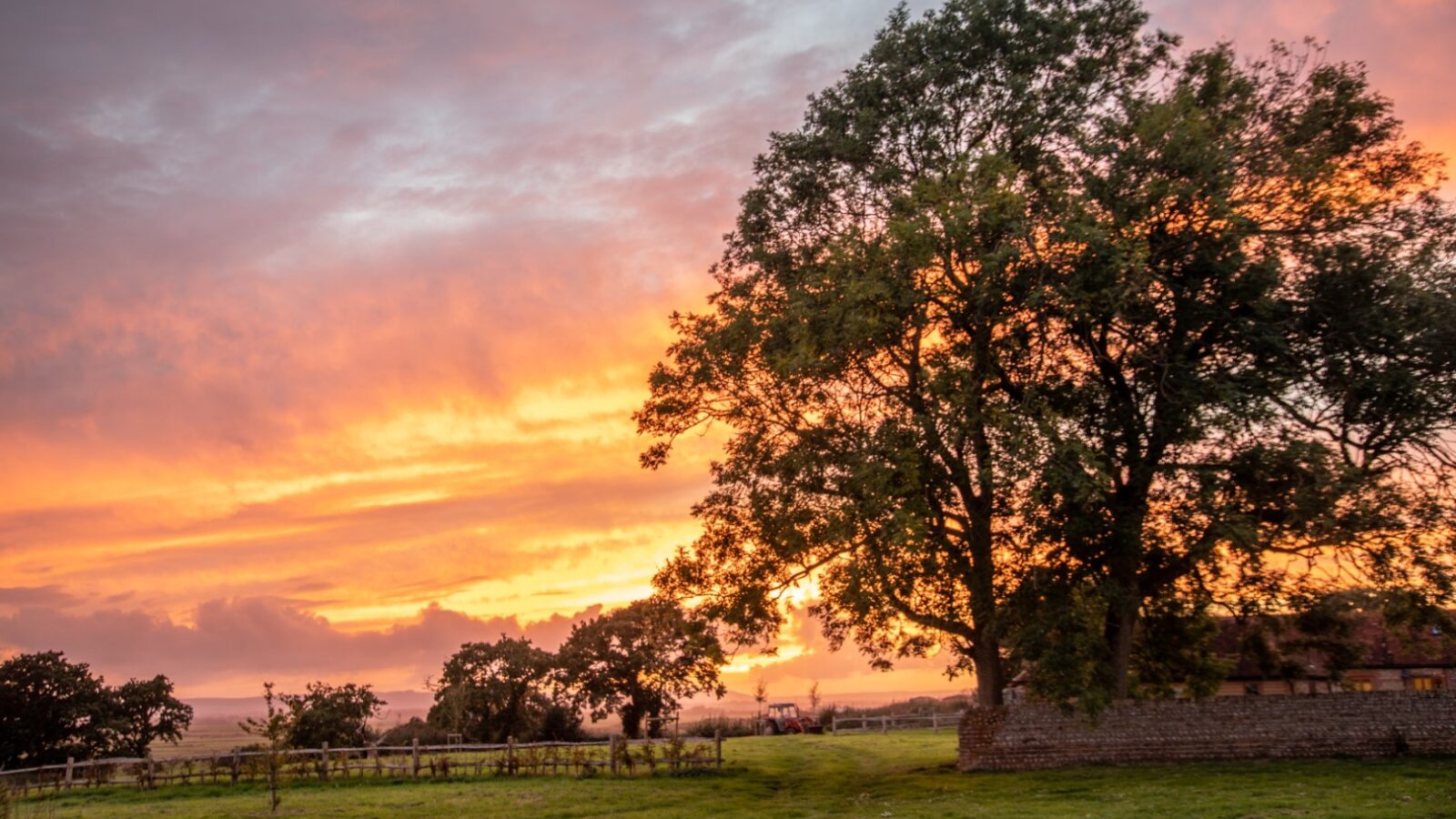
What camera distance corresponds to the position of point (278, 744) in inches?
1021

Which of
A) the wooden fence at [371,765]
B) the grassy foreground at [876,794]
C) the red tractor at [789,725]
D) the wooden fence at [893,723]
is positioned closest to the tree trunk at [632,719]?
the red tractor at [789,725]

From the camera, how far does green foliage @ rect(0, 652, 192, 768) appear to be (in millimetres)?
41625

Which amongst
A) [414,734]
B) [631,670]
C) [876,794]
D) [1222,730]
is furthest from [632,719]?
[1222,730]

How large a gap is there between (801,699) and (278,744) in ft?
171

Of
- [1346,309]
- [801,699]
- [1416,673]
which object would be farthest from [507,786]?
[801,699]

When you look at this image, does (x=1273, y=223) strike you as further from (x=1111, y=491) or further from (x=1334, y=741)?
(x=1334, y=741)

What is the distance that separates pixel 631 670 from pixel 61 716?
26.5 m

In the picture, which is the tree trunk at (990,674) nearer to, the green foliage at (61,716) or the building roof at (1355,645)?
the building roof at (1355,645)

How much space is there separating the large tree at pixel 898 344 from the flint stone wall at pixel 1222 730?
169 cm

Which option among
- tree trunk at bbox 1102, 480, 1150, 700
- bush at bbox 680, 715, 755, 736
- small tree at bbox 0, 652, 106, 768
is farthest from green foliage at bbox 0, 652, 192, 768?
tree trunk at bbox 1102, 480, 1150, 700

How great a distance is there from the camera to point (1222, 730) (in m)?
25.6

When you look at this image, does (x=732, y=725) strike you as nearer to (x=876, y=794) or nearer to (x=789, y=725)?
(x=789, y=725)

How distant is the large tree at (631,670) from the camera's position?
55.4m

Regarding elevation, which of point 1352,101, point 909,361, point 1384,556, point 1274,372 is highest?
point 1352,101
